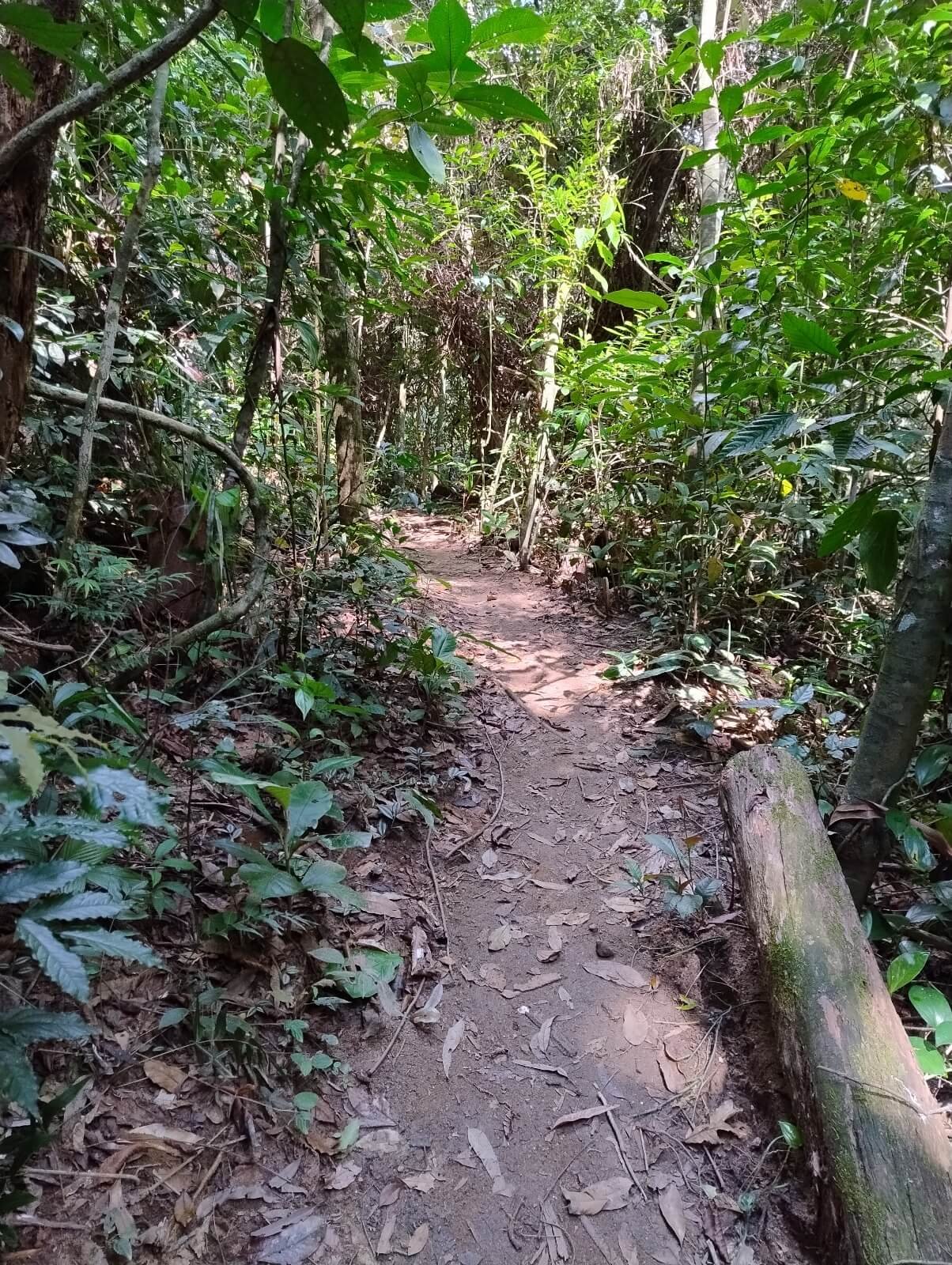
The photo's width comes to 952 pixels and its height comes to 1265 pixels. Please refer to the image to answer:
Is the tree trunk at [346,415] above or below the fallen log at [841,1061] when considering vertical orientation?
above

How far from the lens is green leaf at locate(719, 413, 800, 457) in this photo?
220 centimetres

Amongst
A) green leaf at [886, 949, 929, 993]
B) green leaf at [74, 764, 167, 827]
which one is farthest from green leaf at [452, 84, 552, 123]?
green leaf at [886, 949, 929, 993]

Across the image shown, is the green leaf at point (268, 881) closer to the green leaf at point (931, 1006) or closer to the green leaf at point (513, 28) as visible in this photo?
the green leaf at point (931, 1006)

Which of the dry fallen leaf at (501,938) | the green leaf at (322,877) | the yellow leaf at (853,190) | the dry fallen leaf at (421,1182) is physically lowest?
the dry fallen leaf at (421,1182)

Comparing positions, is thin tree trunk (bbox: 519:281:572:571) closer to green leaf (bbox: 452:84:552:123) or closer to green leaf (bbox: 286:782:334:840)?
green leaf (bbox: 286:782:334:840)

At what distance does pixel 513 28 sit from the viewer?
3.90 feet

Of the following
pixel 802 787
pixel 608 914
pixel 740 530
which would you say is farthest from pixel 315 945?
pixel 740 530

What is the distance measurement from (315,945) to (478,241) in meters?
7.84

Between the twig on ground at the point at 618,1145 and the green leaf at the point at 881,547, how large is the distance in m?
1.77

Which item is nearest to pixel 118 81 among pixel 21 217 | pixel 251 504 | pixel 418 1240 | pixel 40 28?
pixel 40 28

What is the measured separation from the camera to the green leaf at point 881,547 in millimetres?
2094

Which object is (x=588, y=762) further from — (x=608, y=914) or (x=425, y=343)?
(x=425, y=343)

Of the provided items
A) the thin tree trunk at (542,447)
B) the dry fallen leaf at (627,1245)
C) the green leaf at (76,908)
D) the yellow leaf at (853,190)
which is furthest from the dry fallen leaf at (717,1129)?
the thin tree trunk at (542,447)

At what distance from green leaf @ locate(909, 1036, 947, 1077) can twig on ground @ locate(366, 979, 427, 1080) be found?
140cm
